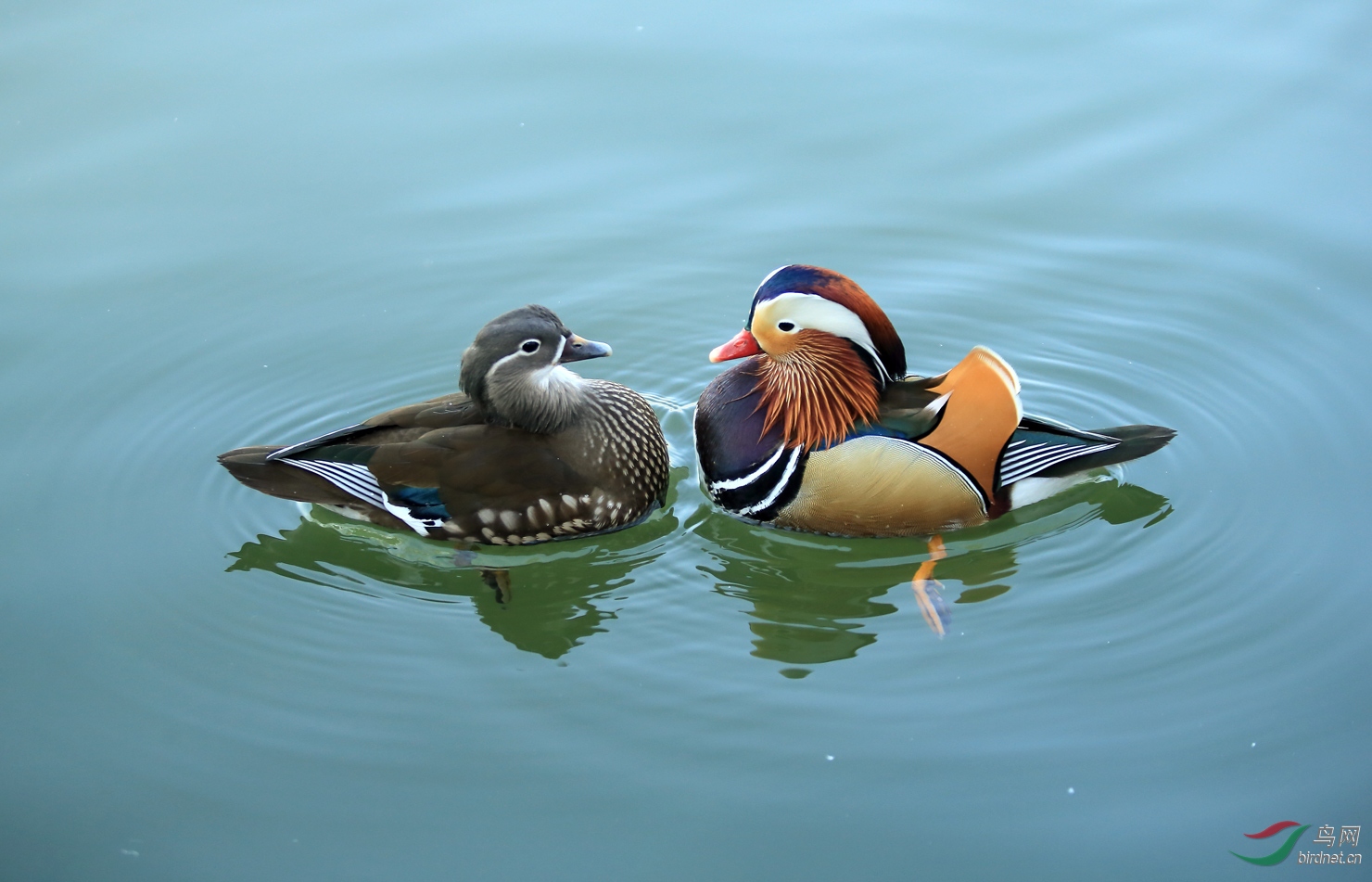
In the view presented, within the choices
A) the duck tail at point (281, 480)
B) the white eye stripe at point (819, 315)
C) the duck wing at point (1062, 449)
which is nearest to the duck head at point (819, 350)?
the white eye stripe at point (819, 315)

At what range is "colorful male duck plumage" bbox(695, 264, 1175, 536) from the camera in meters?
5.17

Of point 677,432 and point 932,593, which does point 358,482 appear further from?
point 932,593

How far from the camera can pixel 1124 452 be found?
211 inches

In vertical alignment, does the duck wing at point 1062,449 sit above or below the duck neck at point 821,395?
below

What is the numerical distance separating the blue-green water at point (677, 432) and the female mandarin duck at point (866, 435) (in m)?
0.19

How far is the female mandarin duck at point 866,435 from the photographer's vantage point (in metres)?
5.17

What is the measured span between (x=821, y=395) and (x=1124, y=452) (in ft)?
4.30

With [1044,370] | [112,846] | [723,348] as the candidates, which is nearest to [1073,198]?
[1044,370]

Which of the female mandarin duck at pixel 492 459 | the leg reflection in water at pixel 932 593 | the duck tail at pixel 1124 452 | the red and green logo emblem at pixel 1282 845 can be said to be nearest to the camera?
the red and green logo emblem at pixel 1282 845

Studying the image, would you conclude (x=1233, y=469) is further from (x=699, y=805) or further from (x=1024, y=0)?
(x=1024, y=0)

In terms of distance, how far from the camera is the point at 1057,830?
13.4 feet

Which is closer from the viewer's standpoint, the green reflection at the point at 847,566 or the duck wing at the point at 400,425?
the green reflection at the point at 847,566
